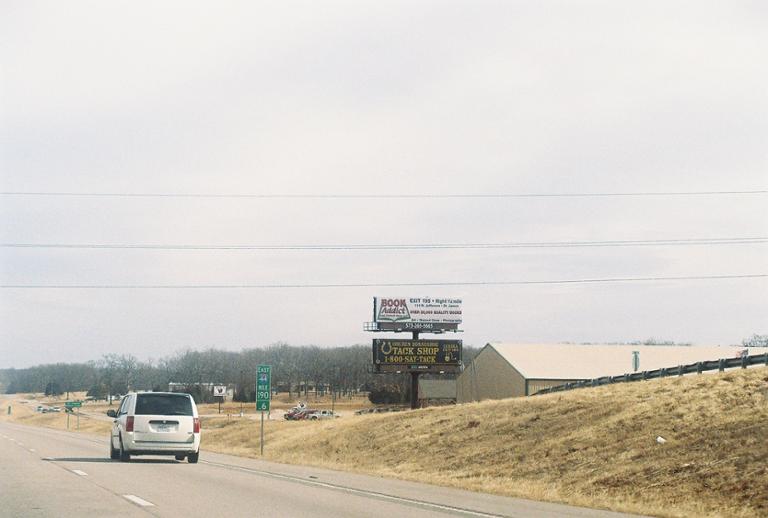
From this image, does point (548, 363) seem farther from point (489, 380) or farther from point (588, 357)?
point (489, 380)

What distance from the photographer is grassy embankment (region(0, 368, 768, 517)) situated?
23.6 meters

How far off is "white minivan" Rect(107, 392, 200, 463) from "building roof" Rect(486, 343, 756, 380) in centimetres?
6196

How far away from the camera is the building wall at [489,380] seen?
292ft

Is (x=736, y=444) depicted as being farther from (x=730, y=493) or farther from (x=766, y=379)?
(x=766, y=379)

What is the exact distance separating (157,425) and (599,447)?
15247 millimetres

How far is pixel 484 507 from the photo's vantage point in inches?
→ 673

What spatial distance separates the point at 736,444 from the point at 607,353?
224 feet

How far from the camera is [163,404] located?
27.7 meters

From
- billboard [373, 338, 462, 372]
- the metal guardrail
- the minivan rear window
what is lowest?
the minivan rear window

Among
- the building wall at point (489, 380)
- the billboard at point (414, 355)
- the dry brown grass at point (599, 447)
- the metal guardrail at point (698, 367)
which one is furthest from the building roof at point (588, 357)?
the dry brown grass at point (599, 447)

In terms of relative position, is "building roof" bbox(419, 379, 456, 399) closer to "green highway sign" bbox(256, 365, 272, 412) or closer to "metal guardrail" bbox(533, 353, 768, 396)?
"metal guardrail" bbox(533, 353, 768, 396)

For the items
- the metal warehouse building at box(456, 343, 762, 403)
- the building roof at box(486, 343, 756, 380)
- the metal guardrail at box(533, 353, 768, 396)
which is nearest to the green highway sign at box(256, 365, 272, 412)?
the metal guardrail at box(533, 353, 768, 396)

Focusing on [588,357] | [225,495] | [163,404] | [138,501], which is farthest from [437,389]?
[138,501]

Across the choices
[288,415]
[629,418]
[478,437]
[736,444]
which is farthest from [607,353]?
[736,444]
